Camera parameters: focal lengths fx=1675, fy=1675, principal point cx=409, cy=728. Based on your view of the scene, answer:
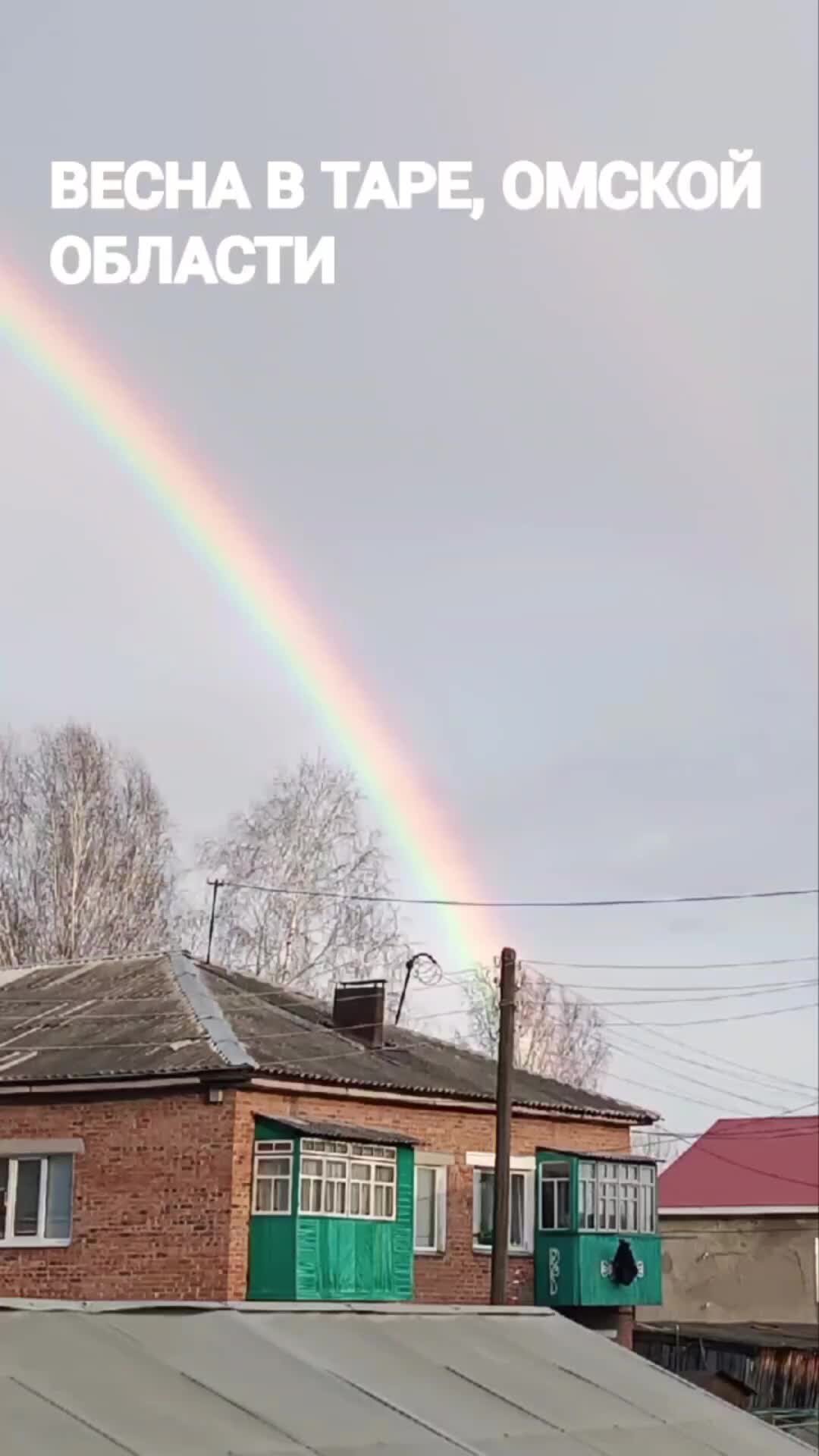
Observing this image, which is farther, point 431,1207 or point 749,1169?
point 749,1169

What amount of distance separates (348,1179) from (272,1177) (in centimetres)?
146

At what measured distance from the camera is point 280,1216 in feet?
79.3

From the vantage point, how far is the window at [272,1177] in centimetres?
2427

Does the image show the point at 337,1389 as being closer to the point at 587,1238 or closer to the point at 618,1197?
the point at 587,1238

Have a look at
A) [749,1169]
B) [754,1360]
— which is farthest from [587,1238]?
[749,1169]

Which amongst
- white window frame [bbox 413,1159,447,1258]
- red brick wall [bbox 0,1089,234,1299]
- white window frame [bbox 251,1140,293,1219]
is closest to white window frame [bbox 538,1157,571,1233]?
white window frame [bbox 413,1159,447,1258]

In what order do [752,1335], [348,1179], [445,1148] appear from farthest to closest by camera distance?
[752,1335], [445,1148], [348,1179]

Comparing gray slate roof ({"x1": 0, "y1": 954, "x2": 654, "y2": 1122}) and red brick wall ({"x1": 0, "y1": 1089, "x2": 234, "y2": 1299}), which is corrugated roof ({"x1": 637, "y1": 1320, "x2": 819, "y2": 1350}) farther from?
red brick wall ({"x1": 0, "y1": 1089, "x2": 234, "y2": 1299})

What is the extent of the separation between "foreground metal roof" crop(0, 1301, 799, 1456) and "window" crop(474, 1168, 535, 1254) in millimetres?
15076

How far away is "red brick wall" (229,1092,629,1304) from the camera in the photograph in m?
24.1

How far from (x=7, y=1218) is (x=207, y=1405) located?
17.0 m

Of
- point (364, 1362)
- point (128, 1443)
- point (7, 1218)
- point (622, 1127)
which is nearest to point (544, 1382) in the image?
point (364, 1362)

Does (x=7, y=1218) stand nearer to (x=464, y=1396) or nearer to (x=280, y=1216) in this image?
(x=280, y=1216)

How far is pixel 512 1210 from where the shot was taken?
2956 centimetres
